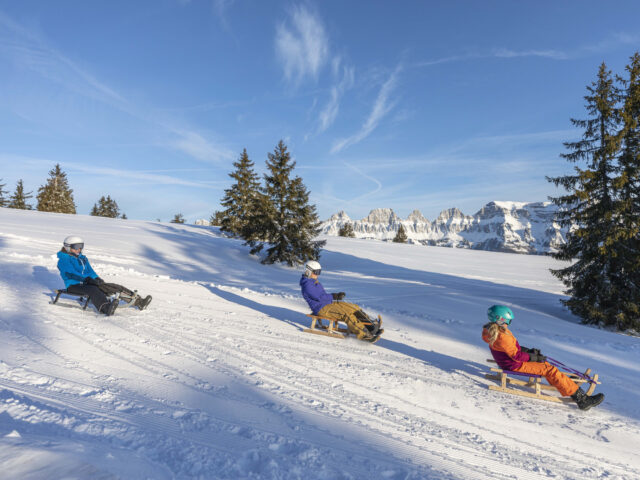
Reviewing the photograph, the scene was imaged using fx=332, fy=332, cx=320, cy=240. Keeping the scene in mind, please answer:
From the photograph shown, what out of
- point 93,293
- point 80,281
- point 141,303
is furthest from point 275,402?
point 80,281

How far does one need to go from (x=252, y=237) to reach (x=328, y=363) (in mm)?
17415

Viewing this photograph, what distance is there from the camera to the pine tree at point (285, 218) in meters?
20.4

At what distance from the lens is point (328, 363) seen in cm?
531

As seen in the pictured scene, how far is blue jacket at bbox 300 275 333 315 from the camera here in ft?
23.4

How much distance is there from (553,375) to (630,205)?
459 inches

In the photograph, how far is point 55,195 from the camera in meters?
49.2

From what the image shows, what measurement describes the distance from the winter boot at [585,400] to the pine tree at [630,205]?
10.5 meters

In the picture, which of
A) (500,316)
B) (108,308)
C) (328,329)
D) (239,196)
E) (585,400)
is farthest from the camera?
(239,196)

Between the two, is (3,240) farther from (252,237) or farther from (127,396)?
(127,396)

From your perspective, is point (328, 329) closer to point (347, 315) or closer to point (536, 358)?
point (347, 315)

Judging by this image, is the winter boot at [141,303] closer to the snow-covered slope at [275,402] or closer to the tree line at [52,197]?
the snow-covered slope at [275,402]

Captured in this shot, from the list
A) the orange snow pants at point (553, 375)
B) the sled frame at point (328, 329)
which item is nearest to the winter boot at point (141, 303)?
the sled frame at point (328, 329)

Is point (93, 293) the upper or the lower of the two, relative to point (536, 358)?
lower

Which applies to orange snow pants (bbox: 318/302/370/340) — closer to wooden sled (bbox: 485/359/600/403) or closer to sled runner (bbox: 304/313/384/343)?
sled runner (bbox: 304/313/384/343)
